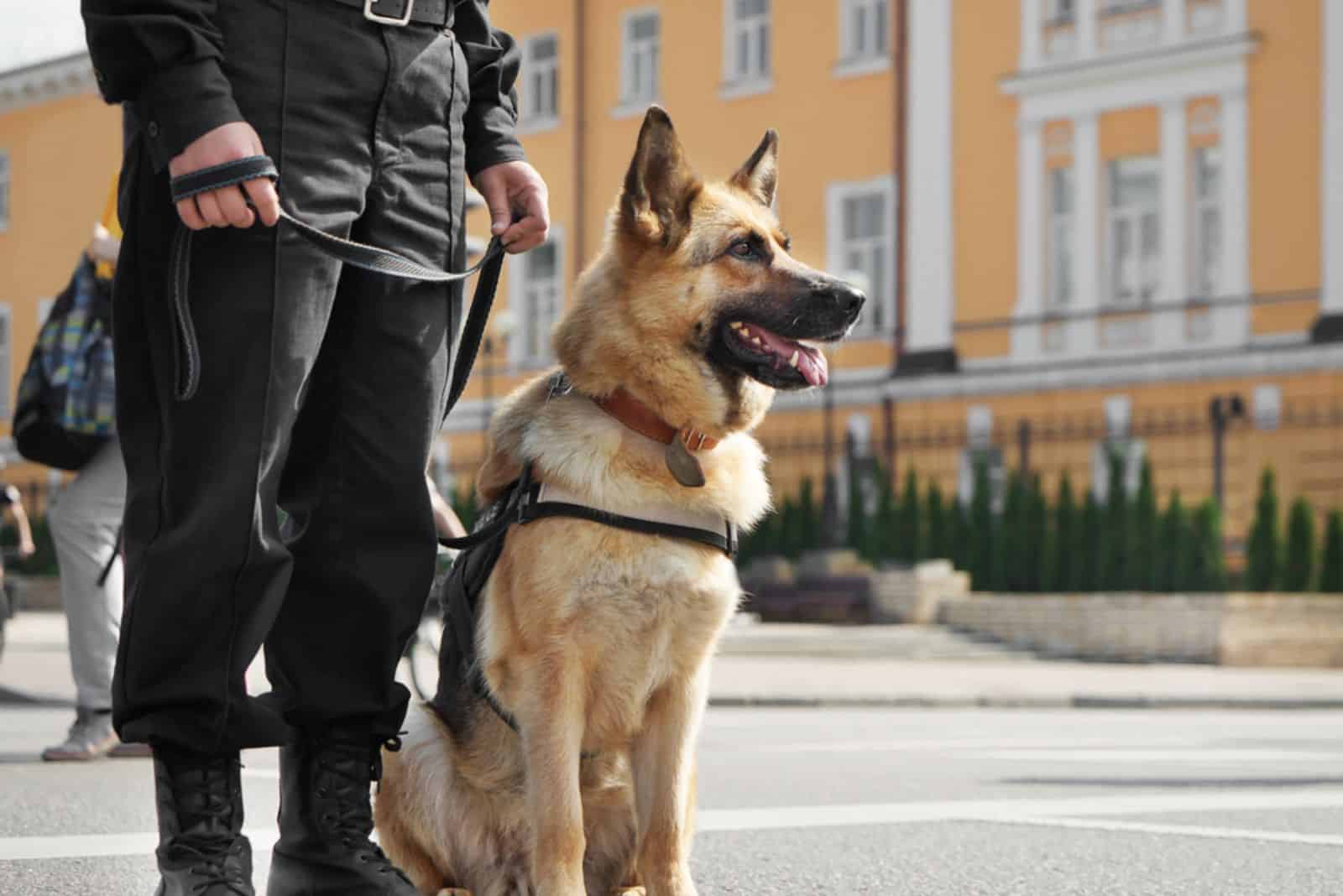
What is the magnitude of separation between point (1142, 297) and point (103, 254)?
20.5m

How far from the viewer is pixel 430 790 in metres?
4.19

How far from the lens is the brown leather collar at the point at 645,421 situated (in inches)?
167

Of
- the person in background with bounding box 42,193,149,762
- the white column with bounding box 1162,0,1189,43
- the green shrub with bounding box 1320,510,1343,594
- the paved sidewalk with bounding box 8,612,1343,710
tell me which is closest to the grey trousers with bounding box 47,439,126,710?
the person in background with bounding box 42,193,149,762

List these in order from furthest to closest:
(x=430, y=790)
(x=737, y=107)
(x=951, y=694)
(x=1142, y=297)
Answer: (x=737, y=107), (x=1142, y=297), (x=951, y=694), (x=430, y=790)

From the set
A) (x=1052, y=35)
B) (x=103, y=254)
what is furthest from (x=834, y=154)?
(x=103, y=254)

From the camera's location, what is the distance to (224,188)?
3467 millimetres

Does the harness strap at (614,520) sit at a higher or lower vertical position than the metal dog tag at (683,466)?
lower

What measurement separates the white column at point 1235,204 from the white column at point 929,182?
13.0 ft

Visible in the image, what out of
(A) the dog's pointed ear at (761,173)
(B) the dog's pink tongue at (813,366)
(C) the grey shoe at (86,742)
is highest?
(A) the dog's pointed ear at (761,173)

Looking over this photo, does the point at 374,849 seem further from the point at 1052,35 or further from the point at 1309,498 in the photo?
the point at 1052,35

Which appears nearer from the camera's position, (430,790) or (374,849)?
(374,849)

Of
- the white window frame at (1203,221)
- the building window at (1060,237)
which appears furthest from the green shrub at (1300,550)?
the building window at (1060,237)

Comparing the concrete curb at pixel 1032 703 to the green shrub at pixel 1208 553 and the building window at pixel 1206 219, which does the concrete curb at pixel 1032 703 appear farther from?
the building window at pixel 1206 219

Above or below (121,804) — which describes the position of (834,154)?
above
